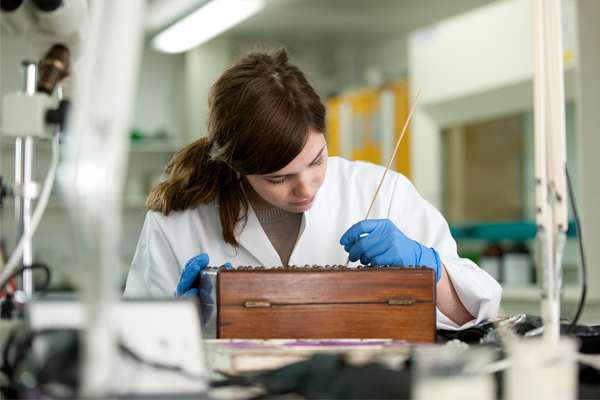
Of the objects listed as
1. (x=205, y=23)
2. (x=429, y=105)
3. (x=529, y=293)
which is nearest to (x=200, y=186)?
(x=529, y=293)

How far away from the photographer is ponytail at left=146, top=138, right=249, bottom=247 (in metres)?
1.57

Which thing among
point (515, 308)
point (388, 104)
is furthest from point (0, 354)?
point (388, 104)

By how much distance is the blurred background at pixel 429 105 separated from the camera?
307cm

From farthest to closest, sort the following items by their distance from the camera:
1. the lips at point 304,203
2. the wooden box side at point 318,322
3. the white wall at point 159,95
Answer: the white wall at point 159,95 < the lips at point 304,203 < the wooden box side at point 318,322

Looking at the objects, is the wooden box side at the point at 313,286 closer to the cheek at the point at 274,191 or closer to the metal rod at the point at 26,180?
→ the metal rod at the point at 26,180

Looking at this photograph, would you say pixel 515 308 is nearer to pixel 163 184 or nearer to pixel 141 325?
pixel 163 184

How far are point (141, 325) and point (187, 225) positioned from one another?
0.99 meters

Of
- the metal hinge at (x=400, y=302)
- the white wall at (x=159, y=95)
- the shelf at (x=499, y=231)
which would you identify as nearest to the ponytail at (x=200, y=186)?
the metal hinge at (x=400, y=302)

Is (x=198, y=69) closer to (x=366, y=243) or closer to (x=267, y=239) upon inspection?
(x=267, y=239)

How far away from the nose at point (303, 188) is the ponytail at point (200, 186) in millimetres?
218

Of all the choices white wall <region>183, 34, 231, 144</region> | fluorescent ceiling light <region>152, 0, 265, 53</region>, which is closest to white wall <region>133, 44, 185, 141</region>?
white wall <region>183, 34, 231, 144</region>

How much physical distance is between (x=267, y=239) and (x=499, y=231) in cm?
221

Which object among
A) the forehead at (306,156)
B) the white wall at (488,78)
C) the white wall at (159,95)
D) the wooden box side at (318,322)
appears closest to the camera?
the wooden box side at (318,322)

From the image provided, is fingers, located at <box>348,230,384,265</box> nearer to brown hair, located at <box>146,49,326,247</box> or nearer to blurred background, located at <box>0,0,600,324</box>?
brown hair, located at <box>146,49,326,247</box>
